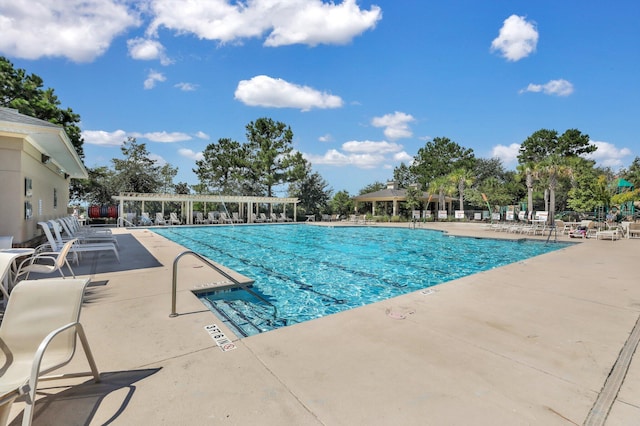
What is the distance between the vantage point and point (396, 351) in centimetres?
276

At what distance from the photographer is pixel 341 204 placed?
32.1 meters

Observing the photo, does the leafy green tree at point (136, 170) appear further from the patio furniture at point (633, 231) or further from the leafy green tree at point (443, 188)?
A: the patio furniture at point (633, 231)

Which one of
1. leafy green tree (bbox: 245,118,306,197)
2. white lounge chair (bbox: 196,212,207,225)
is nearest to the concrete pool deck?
white lounge chair (bbox: 196,212,207,225)

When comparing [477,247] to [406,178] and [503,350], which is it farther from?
[406,178]

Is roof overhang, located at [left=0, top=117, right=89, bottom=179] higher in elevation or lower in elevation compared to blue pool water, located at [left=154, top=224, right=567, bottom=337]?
higher

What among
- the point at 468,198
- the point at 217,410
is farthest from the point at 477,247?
the point at 468,198

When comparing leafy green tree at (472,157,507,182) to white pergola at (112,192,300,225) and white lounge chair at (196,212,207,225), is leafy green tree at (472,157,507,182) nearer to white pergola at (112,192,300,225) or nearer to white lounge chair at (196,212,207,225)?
white pergola at (112,192,300,225)

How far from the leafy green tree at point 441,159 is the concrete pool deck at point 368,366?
35228mm

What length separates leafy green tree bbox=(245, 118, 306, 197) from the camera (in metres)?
30.2

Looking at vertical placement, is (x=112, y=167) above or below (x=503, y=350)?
above

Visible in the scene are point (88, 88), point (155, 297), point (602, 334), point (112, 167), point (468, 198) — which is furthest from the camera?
point (468, 198)

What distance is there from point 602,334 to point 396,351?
2.32 meters

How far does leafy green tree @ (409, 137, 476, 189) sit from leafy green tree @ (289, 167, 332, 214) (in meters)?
13.3

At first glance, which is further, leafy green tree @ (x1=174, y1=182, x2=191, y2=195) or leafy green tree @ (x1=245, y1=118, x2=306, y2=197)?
leafy green tree @ (x1=174, y1=182, x2=191, y2=195)
